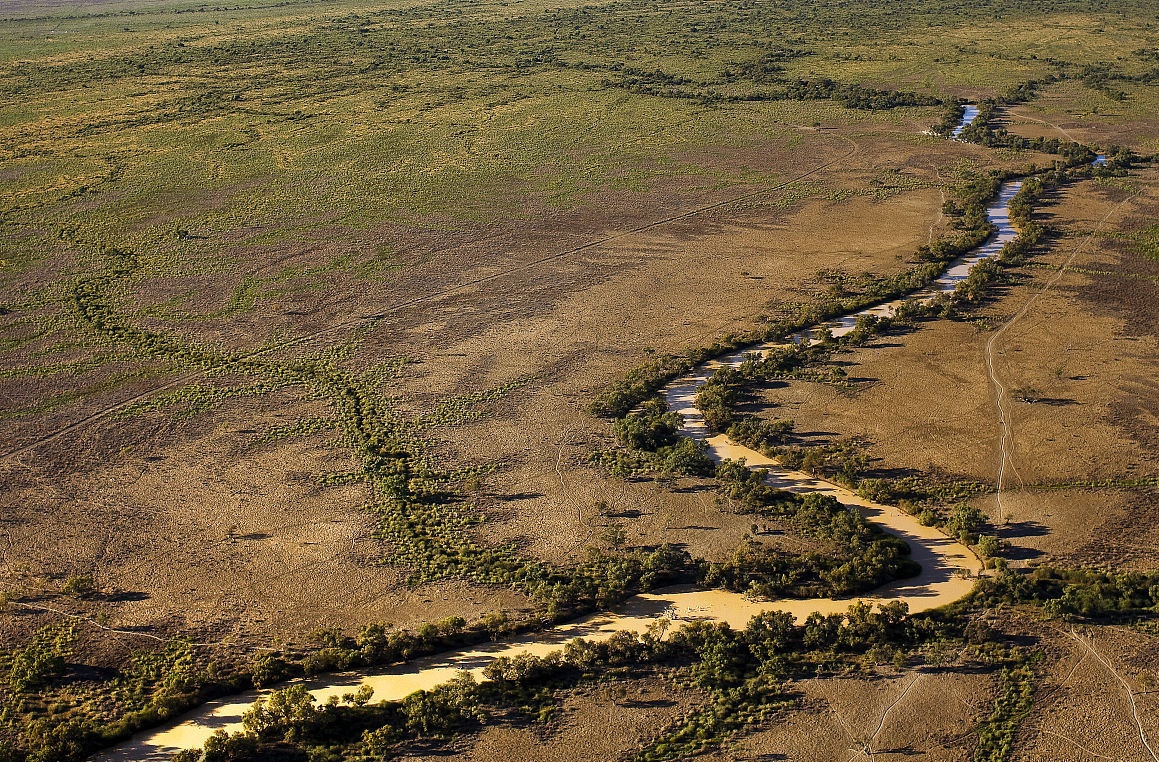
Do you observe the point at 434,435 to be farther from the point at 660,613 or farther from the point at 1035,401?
the point at 1035,401

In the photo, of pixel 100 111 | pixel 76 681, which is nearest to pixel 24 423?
pixel 76 681

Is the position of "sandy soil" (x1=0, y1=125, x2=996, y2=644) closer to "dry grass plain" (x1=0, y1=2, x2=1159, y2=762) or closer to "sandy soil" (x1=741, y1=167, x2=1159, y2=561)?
"dry grass plain" (x1=0, y1=2, x2=1159, y2=762)

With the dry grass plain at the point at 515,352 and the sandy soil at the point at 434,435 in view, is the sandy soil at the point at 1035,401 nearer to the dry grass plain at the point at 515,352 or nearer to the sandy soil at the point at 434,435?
the dry grass plain at the point at 515,352

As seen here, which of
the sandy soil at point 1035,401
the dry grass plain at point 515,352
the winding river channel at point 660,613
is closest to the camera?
the winding river channel at point 660,613

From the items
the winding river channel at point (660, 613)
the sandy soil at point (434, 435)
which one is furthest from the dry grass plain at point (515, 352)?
the winding river channel at point (660, 613)

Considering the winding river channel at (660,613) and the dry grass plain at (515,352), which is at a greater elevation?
the dry grass plain at (515,352)

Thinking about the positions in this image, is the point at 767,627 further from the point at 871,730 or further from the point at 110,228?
the point at 110,228

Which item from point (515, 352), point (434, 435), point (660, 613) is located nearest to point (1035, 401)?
point (660, 613)

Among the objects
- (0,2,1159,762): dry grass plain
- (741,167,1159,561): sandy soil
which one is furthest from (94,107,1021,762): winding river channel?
(741,167,1159,561): sandy soil
